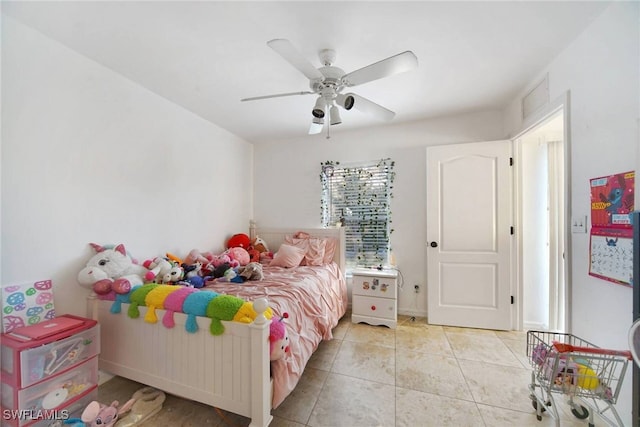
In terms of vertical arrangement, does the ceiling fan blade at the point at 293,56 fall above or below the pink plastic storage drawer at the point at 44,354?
above

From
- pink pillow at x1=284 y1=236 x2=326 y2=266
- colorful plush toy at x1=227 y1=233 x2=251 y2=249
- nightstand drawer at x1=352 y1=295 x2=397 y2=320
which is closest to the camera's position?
nightstand drawer at x1=352 y1=295 x2=397 y2=320

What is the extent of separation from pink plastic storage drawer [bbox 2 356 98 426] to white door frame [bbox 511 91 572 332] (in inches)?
131

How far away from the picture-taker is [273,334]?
1346 mm

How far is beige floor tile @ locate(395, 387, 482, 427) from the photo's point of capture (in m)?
1.46

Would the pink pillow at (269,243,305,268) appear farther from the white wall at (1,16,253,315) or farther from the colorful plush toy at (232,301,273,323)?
the colorful plush toy at (232,301,273,323)

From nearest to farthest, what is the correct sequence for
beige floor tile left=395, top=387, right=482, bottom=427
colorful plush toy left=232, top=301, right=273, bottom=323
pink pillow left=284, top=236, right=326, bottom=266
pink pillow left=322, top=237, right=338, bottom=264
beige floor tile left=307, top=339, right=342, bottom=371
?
colorful plush toy left=232, top=301, right=273, bottom=323
beige floor tile left=395, top=387, right=482, bottom=427
beige floor tile left=307, top=339, right=342, bottom=371
pink pillow left=284, top=236, right=326, bottom=266
pink pillow left=322, top=237, right=338, bottom=264

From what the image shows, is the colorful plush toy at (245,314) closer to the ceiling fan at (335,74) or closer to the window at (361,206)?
the ceiling fan at (335,74)

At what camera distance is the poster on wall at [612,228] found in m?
1.29

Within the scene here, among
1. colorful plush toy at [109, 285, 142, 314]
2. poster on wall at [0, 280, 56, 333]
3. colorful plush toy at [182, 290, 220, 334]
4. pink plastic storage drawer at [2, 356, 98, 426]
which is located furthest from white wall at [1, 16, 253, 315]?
colorful plush toy at [182, 290, 220, 334]

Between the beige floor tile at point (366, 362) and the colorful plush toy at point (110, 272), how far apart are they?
1.74m

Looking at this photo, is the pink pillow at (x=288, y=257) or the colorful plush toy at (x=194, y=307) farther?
the pink pillow at (x=288, y=257)

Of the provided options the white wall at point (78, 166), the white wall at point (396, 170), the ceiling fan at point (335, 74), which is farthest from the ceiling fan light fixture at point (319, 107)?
the white wall at point (78, 166)

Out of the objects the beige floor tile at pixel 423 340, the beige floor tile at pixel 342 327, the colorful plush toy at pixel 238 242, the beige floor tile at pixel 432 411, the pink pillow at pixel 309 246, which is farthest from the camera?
the colorful plush toy at pixel 238 242

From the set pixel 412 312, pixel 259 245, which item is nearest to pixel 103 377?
pixel 259 245
